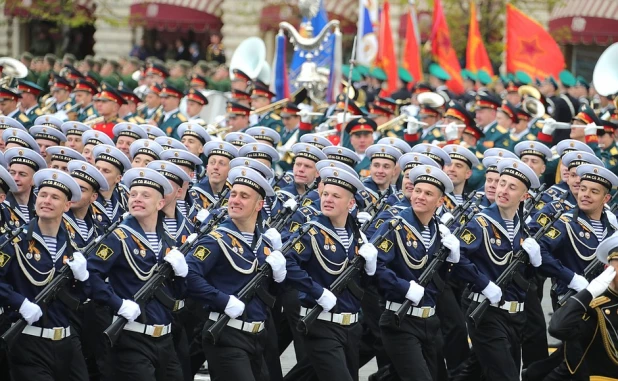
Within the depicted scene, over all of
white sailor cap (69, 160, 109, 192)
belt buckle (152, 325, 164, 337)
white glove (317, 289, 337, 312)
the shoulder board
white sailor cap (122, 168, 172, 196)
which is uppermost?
white sailor cap (122, 168, 172, 196)

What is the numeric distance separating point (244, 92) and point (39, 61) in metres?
8.77

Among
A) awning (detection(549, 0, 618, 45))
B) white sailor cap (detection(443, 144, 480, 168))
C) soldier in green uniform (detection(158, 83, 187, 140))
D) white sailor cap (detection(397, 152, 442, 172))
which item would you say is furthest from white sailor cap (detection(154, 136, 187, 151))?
awning (detection(549, 0, 618, 45))

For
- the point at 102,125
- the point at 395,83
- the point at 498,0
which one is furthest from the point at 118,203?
the point at 498,0

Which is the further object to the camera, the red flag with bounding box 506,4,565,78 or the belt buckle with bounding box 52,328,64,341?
the red flag with bounding box 506,4,565,78

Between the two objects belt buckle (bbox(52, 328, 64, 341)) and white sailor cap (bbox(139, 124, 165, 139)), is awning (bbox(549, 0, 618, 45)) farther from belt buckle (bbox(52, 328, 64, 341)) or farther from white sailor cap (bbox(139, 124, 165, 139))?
belt buckle (bbox(52, 328, 64, 341))

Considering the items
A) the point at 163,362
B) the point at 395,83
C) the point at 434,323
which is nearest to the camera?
the point at 163,362

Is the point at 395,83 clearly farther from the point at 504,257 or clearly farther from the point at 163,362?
the point at 163,362

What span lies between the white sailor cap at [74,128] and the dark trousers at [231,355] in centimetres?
474

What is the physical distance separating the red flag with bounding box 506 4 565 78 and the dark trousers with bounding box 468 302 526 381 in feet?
43.1

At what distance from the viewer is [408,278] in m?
8.88

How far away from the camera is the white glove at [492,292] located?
29.4ft

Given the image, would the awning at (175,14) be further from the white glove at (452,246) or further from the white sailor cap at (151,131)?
the white glove at (452,246)

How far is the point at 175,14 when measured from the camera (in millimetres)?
35594

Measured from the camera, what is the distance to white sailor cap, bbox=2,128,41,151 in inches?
413
